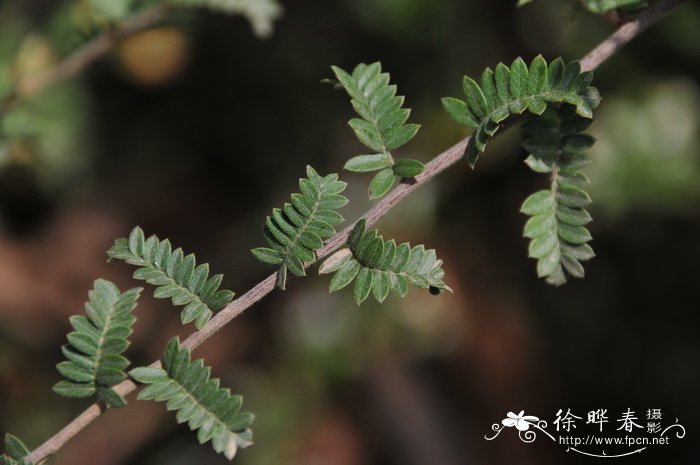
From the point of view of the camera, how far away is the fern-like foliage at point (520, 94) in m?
1.13

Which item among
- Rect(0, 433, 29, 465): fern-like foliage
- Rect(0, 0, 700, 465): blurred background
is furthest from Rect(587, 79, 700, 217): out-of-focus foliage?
Rect(0, 433, 29, 465): fern-like foliage

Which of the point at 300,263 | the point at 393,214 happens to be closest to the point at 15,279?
the point at 393,214

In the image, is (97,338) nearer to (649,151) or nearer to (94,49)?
(94,49)

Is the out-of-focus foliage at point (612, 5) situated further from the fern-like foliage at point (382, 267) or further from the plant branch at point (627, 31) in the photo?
the fern-like foliage at point (382, 267)

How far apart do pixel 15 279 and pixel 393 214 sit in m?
1.75

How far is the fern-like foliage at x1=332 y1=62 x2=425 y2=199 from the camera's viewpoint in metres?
1.24

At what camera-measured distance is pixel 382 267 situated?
3.81 ft

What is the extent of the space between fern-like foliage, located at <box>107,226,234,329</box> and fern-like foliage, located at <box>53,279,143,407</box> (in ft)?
0.13

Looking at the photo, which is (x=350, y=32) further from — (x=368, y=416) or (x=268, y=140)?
(x=368, y=416)

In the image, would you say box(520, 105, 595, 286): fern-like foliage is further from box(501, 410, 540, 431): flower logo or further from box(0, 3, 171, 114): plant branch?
box(0, 3, 171, 114): plant branch

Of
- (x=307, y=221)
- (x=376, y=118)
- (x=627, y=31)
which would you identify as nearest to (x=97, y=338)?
(x=307, y=221)

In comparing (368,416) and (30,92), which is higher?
(368,416)

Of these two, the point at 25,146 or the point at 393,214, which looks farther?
the point at 393,214

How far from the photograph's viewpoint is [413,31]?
8.87 ft
